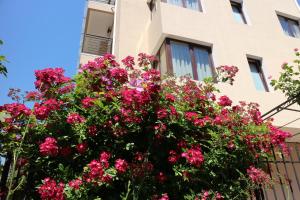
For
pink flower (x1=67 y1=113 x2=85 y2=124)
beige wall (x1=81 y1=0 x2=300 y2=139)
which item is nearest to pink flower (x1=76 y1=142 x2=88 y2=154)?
pink flower (x1=67 y1=113 x2=85 y2=124)

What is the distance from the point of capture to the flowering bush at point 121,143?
3.50 m

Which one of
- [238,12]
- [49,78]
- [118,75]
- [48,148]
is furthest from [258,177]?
[238,12]

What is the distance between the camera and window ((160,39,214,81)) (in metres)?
7.79

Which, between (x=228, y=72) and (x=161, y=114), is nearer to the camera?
(x=161, y=114)

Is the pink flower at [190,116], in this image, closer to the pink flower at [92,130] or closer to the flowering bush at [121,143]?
the flowering bush at [121,143]

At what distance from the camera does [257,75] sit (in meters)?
9.21

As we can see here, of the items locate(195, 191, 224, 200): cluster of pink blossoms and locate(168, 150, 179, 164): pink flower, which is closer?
locate(195, 191, 224, 200): cluster of pink blossoms

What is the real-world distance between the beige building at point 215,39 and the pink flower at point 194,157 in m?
4.23

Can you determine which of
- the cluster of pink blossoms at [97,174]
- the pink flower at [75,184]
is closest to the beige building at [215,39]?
the cluster of pink blossoms at [97,174]

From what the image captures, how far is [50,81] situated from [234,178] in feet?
10.8

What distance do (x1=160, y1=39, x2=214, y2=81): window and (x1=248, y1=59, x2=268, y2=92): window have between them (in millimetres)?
1864

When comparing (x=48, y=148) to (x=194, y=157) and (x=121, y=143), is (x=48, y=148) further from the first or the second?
(x=194, y=157)

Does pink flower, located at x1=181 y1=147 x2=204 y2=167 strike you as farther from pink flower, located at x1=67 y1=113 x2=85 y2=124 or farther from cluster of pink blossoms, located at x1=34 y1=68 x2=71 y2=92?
cluster of pink blossoms, located at x1=34 y1=68 x2=71 y2=92

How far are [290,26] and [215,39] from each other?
5.14 m
